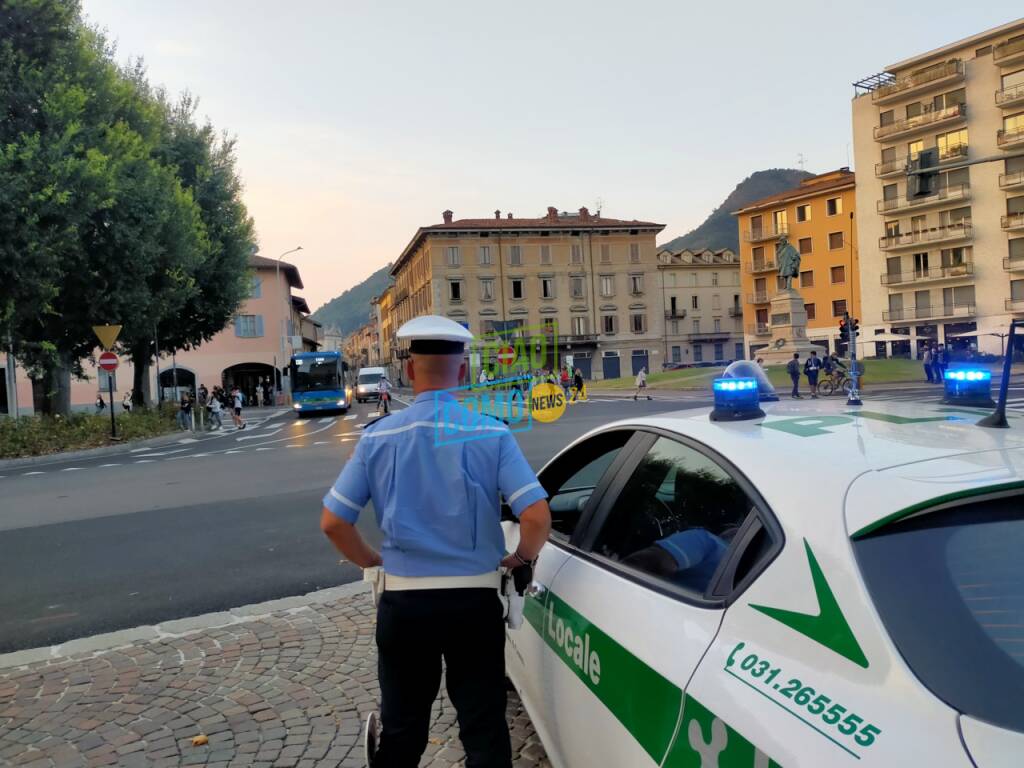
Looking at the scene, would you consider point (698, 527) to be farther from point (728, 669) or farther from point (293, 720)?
point (293, 720)

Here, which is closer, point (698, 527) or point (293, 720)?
point (698, 527)

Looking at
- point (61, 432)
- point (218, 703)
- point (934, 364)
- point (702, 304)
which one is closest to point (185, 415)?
point (61, 432)

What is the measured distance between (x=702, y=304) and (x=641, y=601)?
7773 centimetres

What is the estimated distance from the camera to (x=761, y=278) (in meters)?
64.8

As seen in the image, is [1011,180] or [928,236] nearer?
[1011,180]

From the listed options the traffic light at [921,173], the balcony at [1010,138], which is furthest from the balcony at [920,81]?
the traffic light at [921,173]

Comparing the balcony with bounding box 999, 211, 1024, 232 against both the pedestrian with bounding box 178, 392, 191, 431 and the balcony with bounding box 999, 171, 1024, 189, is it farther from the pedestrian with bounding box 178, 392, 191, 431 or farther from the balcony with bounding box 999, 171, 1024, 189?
the pedestrian with bounding box 178, 392, 191, 431

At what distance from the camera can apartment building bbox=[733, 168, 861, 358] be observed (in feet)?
192

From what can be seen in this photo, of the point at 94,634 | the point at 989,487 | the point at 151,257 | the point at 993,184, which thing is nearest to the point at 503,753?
the point at 989,487

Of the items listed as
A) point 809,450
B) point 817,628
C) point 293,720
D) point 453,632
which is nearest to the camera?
point 817,628

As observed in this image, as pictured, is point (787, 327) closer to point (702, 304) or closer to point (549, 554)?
point (549, 554)

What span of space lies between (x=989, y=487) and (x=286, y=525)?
7.30 m

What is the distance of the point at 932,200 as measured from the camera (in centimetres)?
5088

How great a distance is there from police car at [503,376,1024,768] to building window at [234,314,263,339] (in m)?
51.5
